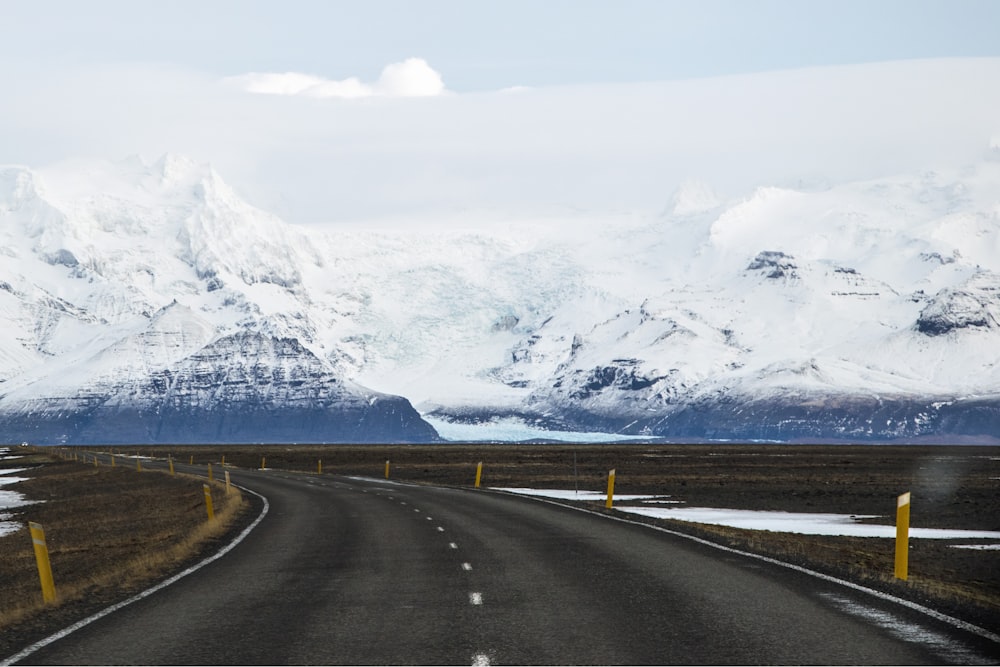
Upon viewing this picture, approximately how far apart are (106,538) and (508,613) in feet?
77.1

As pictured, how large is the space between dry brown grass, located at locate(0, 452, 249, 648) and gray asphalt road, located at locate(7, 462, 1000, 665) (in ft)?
3.94

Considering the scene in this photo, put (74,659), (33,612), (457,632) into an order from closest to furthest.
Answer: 1. (74,659)
2. (457,632)
3. (33,612)

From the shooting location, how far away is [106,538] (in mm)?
38250

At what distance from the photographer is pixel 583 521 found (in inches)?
1406

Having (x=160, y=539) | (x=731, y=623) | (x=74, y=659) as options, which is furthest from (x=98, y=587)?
(x=160, y=539)

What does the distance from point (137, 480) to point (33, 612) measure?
195 feet

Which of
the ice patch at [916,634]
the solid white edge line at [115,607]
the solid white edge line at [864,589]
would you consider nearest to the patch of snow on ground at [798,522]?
the solid white edge line at [864,589]

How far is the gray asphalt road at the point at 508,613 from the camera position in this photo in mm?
14562

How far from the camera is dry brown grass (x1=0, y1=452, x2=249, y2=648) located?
2156 centimetres

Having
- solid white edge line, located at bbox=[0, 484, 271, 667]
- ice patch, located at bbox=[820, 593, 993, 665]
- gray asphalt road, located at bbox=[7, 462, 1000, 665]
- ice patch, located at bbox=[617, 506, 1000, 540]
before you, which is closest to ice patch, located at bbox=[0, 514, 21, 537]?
solid white edge line, located at bbox=[0, 484, 271, 667]

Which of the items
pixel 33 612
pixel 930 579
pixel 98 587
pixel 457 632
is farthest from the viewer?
pixel 930 579

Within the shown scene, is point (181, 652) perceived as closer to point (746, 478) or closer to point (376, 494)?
point (376, 494)

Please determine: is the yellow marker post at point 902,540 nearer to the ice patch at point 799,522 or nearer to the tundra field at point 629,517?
the tundra field at point 629,517

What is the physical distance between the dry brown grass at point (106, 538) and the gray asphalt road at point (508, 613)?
1.20 metres
